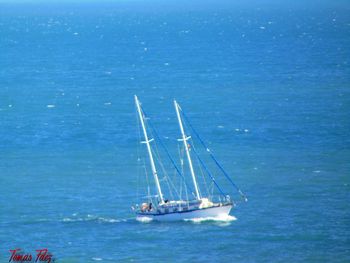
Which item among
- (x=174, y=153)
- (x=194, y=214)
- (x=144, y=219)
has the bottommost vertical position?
(x=144, y=219)

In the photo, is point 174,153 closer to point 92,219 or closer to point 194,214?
point 194,214

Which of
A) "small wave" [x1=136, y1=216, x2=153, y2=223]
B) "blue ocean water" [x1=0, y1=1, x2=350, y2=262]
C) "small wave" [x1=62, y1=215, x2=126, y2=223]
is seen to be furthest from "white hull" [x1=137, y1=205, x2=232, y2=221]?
"small wave" [x1=62, y1=215, x2=126, y2=223]

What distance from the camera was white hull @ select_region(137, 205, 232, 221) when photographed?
11469 cm

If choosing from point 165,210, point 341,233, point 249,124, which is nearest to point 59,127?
point 249,124

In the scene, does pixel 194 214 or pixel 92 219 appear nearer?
pixel 194 214

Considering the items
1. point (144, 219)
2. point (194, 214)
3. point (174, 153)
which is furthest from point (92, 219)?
point (174, 153)

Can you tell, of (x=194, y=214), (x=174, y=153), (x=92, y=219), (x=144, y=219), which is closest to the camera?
(x=194, y=214)

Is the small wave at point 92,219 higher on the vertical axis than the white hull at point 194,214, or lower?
lower

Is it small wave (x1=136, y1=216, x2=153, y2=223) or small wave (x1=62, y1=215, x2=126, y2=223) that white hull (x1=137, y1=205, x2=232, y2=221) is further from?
small wave (x1=62, y1=215, x2=126, y2=223)

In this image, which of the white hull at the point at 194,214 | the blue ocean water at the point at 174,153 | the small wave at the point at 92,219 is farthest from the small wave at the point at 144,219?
the small wave at the point at 92,219

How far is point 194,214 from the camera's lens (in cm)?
11494

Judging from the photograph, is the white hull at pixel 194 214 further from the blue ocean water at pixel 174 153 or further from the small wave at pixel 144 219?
the blue ocean water at pixel 174 153

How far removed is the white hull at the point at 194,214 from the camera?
376 ft

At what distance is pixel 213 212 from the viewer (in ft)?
378
